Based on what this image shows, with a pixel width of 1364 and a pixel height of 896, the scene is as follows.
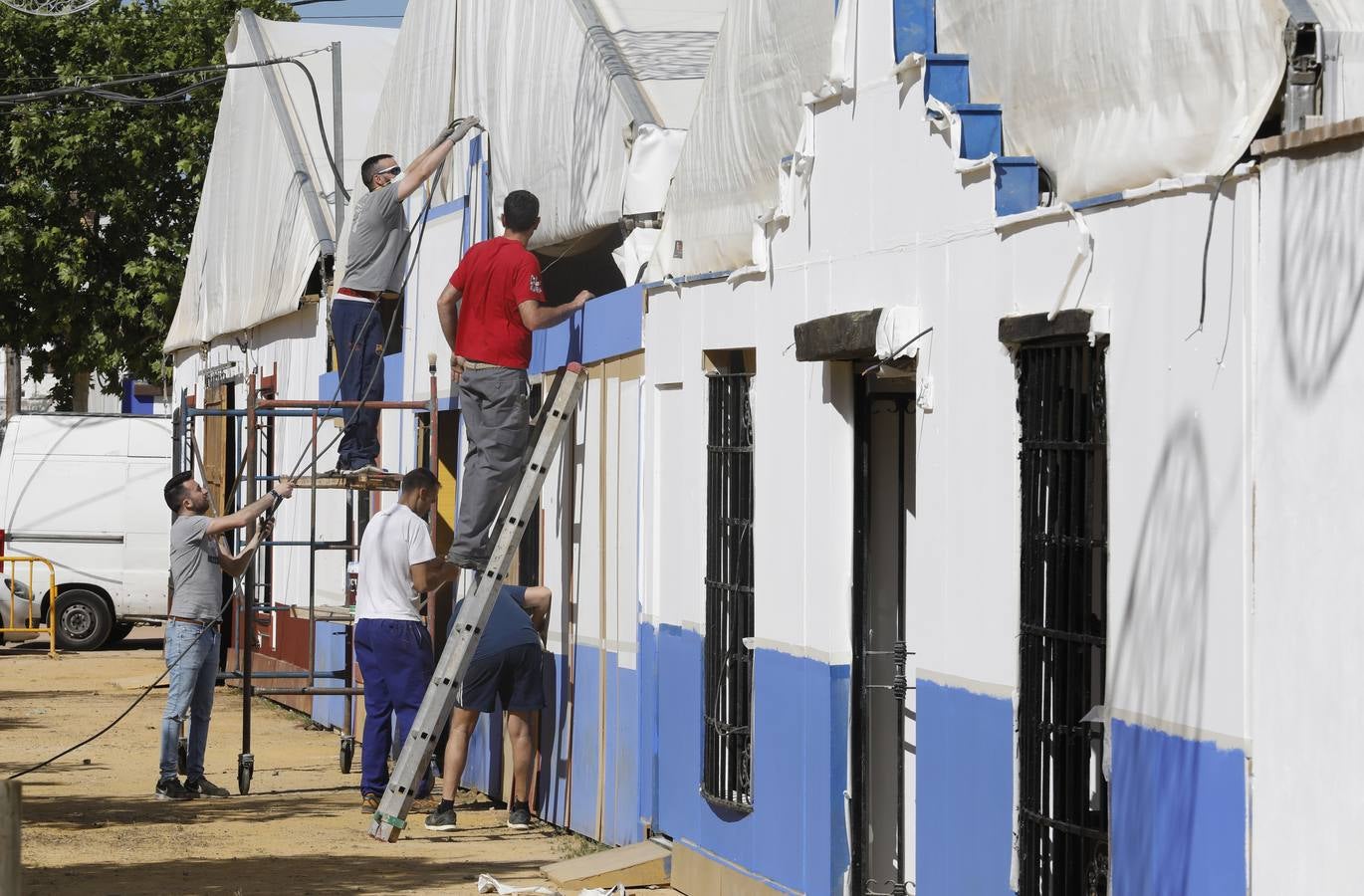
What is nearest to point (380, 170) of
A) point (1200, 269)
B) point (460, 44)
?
point (460, 44)

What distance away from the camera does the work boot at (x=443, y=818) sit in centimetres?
1098

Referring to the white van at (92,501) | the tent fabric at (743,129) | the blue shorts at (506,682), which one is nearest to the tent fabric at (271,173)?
the white van at (92,501)

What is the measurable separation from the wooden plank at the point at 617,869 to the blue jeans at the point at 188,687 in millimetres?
3402

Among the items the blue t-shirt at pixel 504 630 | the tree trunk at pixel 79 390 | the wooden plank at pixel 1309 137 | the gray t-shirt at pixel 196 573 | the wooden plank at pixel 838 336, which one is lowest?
the blue t-shirt at pixel 504 630

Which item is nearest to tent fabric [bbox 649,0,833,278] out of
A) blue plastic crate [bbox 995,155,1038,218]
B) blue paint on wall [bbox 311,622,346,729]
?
blue plastic crate [bbox 995,155,1038,218]

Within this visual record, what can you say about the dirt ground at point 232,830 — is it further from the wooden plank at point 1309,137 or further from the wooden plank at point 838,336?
the wooden plank at point 1309,137

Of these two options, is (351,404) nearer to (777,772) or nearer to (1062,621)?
(777,772)

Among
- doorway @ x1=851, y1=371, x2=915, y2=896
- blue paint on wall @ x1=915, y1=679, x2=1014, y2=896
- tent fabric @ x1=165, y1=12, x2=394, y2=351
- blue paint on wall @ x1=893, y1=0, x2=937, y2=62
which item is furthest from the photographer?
tent fabric @ x1=165, y1=12, x2=394, y2=351

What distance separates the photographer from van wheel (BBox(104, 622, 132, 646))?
24.9 meters

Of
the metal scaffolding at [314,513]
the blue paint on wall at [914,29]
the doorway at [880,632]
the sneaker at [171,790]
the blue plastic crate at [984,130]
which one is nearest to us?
the blue plastic crate at [984,130]

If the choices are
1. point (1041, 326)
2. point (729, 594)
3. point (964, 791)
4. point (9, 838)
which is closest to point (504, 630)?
point (729, 594)

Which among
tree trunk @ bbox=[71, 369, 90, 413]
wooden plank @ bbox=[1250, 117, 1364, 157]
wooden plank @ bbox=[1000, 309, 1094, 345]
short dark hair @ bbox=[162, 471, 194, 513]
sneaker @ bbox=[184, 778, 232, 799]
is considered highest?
tree trunk @ bbox=[71, 369, 90, 413]

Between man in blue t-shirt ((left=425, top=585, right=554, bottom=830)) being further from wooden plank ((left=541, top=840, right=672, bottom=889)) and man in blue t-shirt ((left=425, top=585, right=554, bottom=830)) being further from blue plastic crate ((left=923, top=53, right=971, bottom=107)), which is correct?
blue plastic crate ((left=923, top=53, right=971, bottom=107))

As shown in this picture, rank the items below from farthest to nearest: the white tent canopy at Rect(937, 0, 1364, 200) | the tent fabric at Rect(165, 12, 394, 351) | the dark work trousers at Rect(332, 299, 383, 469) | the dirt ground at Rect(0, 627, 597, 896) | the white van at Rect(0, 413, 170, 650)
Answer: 1. the white van at Rect(0, 413, 170, 650)
2. the tent fabric at Rect(165, 12, 394, 351)
3. the dark work trousers at Rect(332, 299, 383, 469)
4. the dirt ground at Rect(0, 627, 597, 896)
5. the white tent canopy at Rect(937, 0, 1364, 200)
